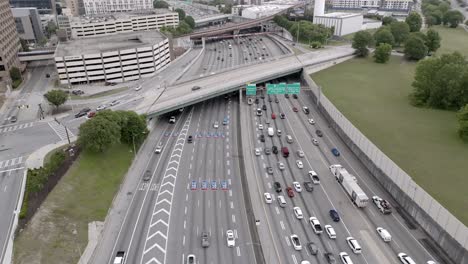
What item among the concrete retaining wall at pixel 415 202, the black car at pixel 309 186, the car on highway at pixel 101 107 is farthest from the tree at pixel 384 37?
the car on highway at pixel 101 107

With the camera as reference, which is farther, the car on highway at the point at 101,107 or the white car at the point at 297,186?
the car on highway at the point at 101,107

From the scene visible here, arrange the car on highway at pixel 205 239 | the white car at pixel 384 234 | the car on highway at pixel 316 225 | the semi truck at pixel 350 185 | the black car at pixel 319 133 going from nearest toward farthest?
the white car at pixel 384 234, the car on highway at pixel 205 239, the car on highway at pixel 316 225, the semi truck at pixel 350 185, the black car at pixel 319 133

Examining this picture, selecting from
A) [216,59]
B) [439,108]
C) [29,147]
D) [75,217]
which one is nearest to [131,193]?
[75,217]

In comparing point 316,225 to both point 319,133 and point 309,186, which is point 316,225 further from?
point 319,133

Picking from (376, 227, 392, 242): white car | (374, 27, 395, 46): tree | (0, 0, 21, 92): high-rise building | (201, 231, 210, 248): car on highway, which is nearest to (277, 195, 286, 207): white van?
(201, 231, 210, 248): car on highway

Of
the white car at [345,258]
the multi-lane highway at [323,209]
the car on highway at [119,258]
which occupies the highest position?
the white car at [345,258]

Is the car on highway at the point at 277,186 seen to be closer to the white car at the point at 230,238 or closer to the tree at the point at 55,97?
the white car at the point at 230,238
